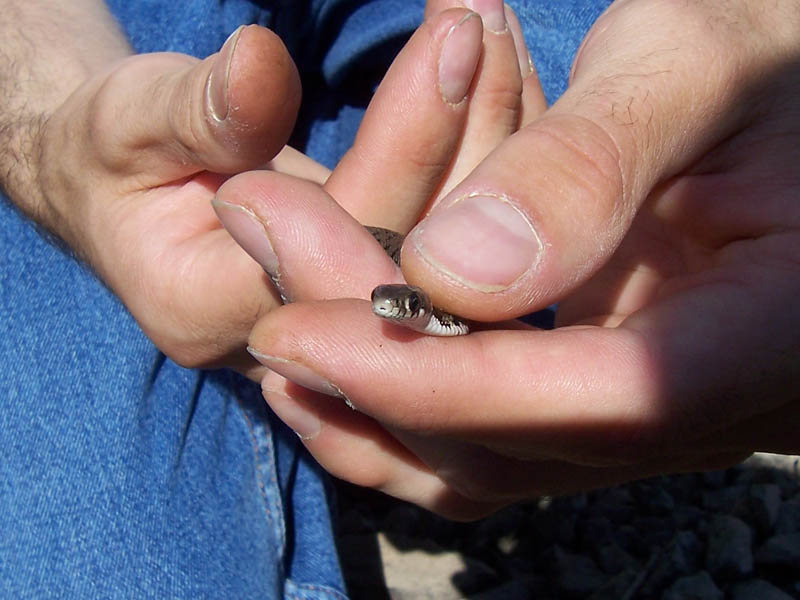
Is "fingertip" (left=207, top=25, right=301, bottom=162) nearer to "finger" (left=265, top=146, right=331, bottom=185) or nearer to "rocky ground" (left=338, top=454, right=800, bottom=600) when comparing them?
"finger" (left=265, top=146, right=331, bottom=185)

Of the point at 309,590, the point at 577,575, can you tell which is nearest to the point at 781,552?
the point at 577,575

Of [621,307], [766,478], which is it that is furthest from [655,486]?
[621,307]

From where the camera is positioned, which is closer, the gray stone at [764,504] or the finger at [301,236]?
the finger at [301,236]

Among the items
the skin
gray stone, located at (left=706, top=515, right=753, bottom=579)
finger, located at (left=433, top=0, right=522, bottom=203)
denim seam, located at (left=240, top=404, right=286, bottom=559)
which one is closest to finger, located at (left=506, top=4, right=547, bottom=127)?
finger, located at (left=433, top=0, right=522, bottom=203)

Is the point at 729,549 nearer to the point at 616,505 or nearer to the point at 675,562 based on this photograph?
the point at 675,562

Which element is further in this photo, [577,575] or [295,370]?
[577,575]

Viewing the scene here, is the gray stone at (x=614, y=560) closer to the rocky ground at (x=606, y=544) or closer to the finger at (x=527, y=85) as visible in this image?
the rocky ground at (x=606, y=544)

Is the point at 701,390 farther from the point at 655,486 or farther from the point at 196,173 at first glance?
the point at 655,486

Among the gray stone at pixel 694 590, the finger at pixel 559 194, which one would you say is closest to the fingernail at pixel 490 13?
the finger at pixel 559 194
